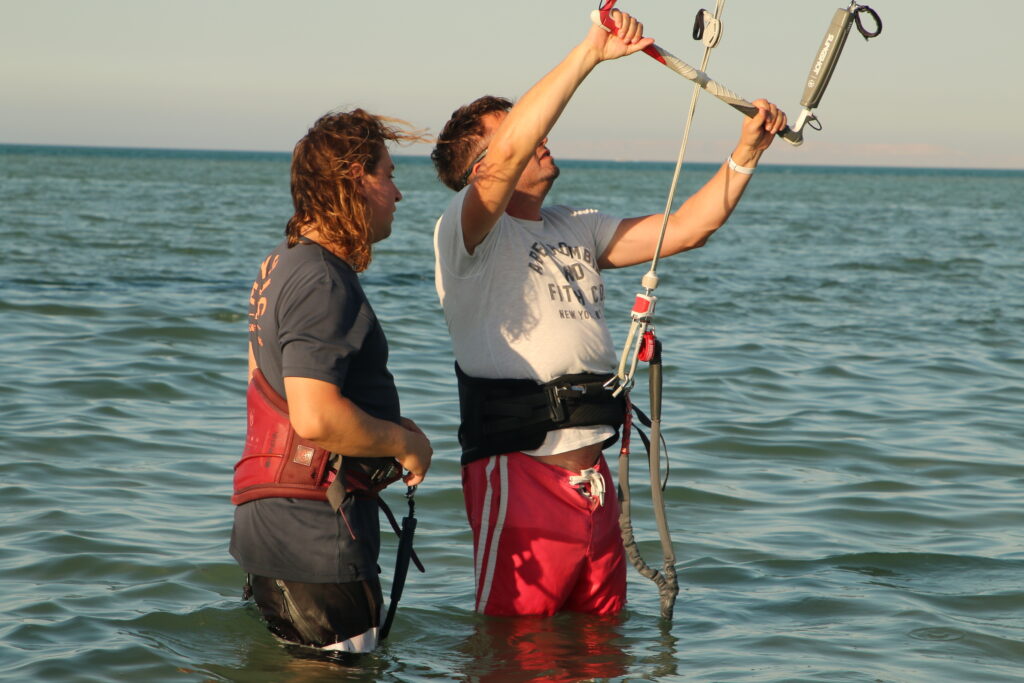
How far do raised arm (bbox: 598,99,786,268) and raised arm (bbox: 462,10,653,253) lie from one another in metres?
0.84

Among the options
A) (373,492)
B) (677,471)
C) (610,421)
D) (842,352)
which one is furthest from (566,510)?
(842,352)

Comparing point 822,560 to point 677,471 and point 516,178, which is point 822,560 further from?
point 516,178

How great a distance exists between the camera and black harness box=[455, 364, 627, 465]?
13.3 ft

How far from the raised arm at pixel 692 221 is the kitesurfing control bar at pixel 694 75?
19 centimetres

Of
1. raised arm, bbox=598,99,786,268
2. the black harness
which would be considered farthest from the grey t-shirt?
raised arm, bbox=598,99,786,268

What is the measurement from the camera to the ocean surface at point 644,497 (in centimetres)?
452

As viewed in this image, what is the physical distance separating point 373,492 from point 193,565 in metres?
2.20

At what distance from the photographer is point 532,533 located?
4.10 m

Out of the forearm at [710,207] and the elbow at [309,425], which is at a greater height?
the forearm at [710,207]

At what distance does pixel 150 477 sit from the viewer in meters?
6.89

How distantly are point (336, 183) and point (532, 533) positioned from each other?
4.73 feet

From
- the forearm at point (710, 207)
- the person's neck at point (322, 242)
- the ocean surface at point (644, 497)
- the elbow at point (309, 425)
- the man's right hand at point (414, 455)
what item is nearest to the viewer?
the elbow at point (309, 425)

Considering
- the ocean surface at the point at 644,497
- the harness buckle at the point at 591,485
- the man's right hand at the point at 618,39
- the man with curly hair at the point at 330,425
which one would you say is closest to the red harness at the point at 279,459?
the man with curly hair at the point at 330,425

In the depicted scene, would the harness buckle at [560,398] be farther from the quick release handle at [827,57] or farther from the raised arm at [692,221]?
the quick release handle at [827,57]
